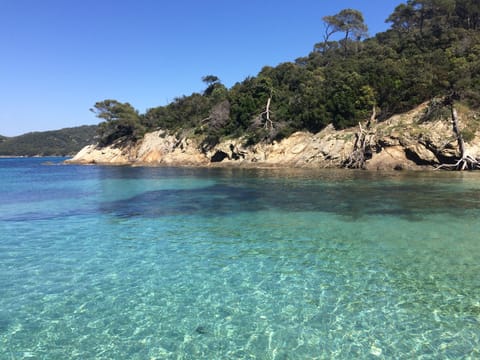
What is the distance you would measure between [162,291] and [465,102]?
148ft

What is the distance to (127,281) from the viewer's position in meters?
8.31

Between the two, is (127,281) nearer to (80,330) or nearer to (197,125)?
(80,330)

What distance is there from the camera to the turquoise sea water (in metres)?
5.70

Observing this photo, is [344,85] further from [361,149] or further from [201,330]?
[201,330]

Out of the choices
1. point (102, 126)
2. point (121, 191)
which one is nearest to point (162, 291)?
point (121, 191)

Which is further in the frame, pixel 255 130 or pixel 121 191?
pixel 255 130

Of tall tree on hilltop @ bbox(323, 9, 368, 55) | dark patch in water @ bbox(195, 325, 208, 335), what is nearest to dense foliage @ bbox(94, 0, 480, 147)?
tall tree on hilltop @ bbox(323, 9, 368, 55)

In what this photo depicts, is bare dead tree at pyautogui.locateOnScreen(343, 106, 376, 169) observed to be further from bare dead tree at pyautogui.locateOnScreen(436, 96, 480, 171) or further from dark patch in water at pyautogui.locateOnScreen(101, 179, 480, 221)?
dark patch in water at pyautogui.locateOnScreen(101, 179, 480, 221)

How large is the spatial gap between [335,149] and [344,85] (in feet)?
34.3

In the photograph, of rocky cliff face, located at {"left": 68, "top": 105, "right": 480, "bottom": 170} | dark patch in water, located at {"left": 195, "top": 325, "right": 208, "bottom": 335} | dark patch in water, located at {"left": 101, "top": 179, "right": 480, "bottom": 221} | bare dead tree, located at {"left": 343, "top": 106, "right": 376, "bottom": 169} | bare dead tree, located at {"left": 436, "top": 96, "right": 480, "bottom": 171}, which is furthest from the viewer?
bare dead tree, located at {"left": 343, "top": 106, "right": 376, "bottom": 169}

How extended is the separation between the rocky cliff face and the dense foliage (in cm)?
235

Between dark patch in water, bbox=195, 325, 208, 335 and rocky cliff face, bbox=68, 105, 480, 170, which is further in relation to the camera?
rocky cliff face, bbox=68, 105, 480, 170

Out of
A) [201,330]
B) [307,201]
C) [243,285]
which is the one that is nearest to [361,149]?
[307,201]

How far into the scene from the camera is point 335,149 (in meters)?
45.7
